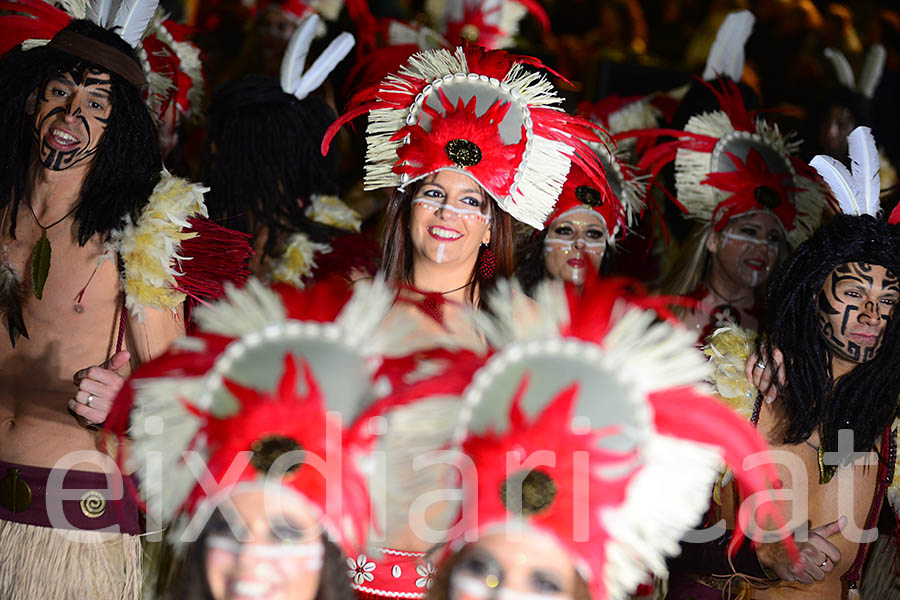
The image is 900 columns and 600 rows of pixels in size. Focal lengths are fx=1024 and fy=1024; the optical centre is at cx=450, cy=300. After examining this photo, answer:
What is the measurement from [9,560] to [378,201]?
2.66 metres

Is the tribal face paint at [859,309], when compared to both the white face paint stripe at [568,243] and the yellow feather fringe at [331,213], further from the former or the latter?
the yellow feather fringe at [331,213]

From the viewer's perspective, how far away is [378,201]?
16.0 feet

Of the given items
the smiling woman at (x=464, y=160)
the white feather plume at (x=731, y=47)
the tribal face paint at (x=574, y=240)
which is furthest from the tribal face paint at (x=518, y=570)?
the white feather plume at (x=731, y=47)

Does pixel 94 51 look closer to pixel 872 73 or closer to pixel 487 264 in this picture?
pixel 487 264

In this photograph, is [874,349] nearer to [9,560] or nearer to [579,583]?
[579,583]

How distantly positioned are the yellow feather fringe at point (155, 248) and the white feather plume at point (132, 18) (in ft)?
1.75

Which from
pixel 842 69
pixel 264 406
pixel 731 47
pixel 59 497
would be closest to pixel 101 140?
pixel 59 497

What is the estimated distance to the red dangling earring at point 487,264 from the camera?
294 centimetres

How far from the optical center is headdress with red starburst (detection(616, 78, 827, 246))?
3.73 m

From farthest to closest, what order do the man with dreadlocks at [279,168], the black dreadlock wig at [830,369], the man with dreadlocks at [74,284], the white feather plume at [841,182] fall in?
the man with dreadlocks at [279,168], the white feather plume at [841,182], the black dreadlock wig at [830,369], the man with dreadlocks at [74,284]

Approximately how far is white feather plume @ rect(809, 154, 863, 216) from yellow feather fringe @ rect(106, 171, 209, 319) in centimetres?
173

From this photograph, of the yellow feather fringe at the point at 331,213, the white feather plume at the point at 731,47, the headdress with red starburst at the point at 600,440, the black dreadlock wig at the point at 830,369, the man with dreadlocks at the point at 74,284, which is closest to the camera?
the headdress with red starburst at the point at 600,440

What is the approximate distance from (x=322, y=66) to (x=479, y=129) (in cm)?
142

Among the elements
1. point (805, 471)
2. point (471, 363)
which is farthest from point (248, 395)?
point (805, 471)
